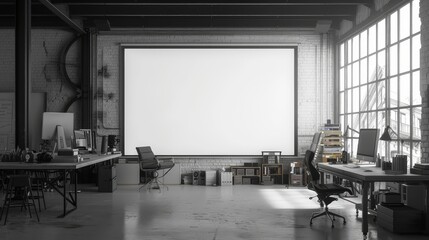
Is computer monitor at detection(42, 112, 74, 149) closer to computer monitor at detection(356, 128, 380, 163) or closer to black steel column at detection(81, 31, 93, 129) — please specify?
black steel column at detection(81, 31, 93, 129)

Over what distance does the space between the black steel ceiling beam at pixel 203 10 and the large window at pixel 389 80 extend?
1226mm

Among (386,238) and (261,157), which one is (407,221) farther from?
(261,157)

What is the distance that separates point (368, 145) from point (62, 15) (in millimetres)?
6518

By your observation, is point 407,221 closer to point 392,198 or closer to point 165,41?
point 392,198

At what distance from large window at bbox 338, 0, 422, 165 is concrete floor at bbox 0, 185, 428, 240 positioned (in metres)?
1.45

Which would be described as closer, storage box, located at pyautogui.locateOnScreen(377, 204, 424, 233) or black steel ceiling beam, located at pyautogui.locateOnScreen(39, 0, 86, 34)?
storage box, located at pyautogui.locateOnScreen(377, 204, 424, 233)

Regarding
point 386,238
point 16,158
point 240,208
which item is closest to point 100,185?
point 16,158

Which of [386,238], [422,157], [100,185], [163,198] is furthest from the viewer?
[100,185]

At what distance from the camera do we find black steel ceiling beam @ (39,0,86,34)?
8903 mm

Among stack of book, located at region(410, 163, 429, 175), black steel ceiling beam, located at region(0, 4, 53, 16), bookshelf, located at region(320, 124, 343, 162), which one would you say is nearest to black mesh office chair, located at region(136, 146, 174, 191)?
bookshelf, located at region(320, 124, 343, 162)

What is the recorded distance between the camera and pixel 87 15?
10266mm

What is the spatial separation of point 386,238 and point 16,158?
5271mm

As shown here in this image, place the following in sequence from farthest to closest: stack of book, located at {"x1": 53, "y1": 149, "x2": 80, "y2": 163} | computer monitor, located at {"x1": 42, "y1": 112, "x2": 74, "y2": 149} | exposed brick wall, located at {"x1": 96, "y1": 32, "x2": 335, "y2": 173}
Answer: exposed brick wall, located at {"x1": 96, "y1": 32, "x2": 335, "y2": 173}
computer monitor, located at {"x1": 42, "y1": 112, "x2": 74, "y2": 149}
stack of book, located at {"x1": 53, "y1": 149, "x2": 80, "y2": 163}

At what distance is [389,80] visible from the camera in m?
8.05
